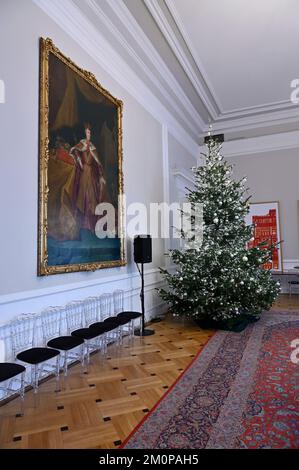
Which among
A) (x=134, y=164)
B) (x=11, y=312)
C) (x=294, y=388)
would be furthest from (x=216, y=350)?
(x=134, y=164)

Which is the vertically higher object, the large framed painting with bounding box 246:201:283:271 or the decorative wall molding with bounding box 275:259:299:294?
the large framed painting with bounding box 246:201:283:271

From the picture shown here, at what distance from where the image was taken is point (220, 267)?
5.46m

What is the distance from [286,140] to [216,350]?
23.6 feet

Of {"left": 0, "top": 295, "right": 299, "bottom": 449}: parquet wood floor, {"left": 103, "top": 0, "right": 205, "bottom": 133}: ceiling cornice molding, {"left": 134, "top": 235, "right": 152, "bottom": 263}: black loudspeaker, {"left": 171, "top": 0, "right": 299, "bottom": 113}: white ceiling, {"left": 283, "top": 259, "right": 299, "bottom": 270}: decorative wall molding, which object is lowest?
{"left": 0, "top": 295, "right": 299, "bottom": 449}: parquet wood floor

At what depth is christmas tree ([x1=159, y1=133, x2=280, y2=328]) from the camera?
534 centimetres

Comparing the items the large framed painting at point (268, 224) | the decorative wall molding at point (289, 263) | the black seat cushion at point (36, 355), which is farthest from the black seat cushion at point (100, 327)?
the decorative wall molding at point (289, 263)

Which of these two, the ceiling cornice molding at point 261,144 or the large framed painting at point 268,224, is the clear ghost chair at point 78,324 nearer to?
the large framed painting at point 268,224

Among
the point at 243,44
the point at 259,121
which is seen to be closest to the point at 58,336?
the point at 243,44

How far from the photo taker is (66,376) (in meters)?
3.54

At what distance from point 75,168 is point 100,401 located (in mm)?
2724

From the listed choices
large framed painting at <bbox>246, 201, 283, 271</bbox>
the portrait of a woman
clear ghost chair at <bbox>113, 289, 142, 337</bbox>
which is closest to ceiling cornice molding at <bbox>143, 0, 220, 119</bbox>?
the portrait of a woman

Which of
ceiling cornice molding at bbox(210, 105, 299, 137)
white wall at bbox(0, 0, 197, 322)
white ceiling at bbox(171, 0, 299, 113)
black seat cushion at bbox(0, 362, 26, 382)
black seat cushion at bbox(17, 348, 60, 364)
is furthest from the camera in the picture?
ceiling cornice molding at bbox(210, 105, 299, 137)

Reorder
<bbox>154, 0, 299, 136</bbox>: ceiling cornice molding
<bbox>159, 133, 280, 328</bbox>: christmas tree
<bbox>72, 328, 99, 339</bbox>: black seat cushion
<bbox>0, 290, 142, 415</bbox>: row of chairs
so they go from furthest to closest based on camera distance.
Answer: <bbox>154, 0, 299, 136</bbox>: ceiling cornice molding, <bbox>159, 133, 280, 328</bbox>: christmas tree, <bbox>72, 328, 99, 339</bbox>: black seat cushion, <bbox>0, 290, 142, 415</bbox>: row of chairs

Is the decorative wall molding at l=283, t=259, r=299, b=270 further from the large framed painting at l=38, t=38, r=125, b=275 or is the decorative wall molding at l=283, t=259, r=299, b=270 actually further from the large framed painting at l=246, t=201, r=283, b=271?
the large framed painting at l=38, t=38, r=125, b=275
